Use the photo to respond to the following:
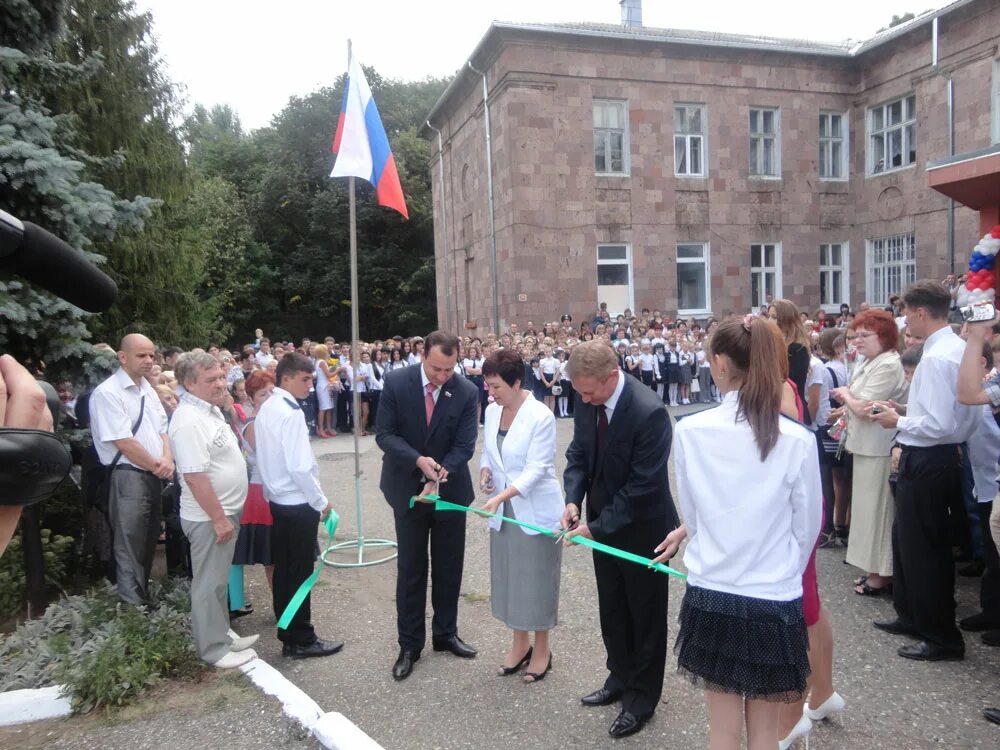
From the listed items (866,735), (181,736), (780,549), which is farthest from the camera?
(181,736)

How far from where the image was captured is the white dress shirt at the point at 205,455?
4359mm

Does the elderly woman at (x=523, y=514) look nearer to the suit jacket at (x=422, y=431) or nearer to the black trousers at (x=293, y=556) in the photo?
the suit jacket at (x=422, y=431)

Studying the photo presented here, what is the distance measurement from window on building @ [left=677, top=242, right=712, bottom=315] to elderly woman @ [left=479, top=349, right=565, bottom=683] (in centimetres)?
1985

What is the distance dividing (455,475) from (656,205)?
19559 millimetres

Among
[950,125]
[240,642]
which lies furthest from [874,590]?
[950,125]

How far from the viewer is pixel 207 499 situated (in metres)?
4.34

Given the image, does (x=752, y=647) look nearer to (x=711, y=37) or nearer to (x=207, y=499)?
(x=207, y=499)

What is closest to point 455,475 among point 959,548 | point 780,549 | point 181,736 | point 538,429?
point 538,429

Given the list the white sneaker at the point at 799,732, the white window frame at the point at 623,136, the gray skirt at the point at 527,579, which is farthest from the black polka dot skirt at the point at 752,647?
the white window frame at the point at 623,136

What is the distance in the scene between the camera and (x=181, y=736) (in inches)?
150

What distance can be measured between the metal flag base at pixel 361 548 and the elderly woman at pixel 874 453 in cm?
388

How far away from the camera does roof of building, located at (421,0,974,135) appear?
68.2ft

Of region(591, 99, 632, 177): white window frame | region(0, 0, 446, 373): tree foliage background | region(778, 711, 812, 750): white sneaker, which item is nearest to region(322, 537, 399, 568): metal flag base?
region(0, 0, 446, 373): tree foliage background

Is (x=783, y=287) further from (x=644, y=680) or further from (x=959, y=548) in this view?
(x=644, y=680)
